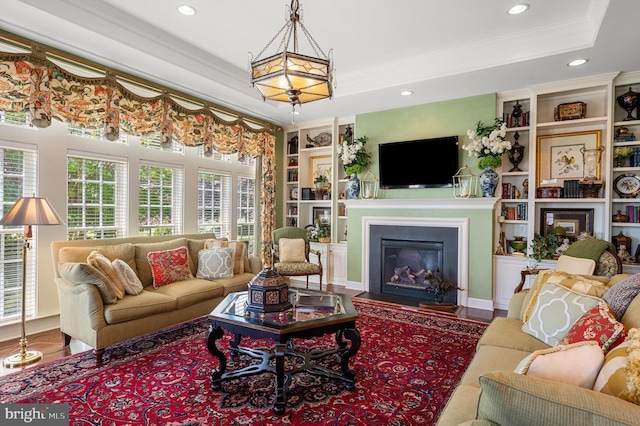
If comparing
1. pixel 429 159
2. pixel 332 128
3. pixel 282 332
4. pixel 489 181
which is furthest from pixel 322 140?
pixel 282 332

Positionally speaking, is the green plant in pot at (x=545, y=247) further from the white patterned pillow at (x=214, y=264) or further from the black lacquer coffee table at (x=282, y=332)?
the white patterned pillow at (x=214, y=264)

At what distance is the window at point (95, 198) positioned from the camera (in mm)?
3721

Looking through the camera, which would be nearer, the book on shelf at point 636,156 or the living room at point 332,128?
the living room at point 332,128

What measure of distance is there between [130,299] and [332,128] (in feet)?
13.7

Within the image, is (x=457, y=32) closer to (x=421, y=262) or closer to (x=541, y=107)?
(x=541, y=107)

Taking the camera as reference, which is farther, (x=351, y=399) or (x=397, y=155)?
(x=397, y=155)

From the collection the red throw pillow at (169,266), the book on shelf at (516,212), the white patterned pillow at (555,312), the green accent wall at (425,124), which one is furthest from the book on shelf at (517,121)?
the red throw pillow at (169,266)

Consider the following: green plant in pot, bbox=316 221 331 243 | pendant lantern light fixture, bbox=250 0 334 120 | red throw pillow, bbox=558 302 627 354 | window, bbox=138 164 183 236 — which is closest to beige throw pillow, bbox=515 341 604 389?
red throw pillow, bbox=558 302 627 354

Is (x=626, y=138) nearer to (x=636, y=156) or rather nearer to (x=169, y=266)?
(x=636, y=156)

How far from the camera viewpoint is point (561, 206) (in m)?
4.40

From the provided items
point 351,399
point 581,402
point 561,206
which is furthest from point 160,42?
point 561,206

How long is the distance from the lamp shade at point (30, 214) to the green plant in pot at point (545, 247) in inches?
196

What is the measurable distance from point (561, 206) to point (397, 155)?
7.31 ft

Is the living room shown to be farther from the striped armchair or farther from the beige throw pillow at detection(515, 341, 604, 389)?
the beige throw pillow at detection(515, 341, 604, 389)
